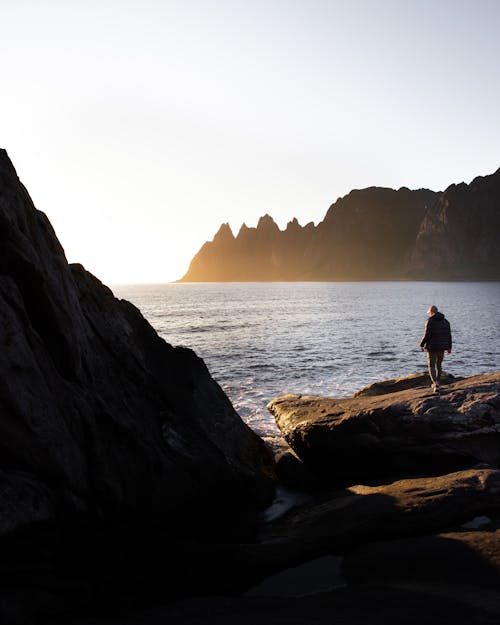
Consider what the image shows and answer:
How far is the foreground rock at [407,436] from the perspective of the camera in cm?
1173

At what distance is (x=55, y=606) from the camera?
589 cm

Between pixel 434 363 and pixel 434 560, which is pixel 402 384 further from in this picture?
pixel 434 560

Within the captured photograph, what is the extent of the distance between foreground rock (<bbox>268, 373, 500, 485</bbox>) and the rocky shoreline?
4 cm

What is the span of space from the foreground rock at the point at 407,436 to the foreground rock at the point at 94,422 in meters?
1.68

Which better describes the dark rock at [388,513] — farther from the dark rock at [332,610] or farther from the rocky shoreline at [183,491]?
the dark rock at [332,610]

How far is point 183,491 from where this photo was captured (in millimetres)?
9570

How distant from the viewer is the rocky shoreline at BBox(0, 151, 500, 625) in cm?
627

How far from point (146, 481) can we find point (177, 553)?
182 cm

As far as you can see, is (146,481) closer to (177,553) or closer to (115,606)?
(177,553)

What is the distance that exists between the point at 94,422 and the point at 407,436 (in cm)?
758

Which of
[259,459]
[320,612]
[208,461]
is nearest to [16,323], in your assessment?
[208,461]

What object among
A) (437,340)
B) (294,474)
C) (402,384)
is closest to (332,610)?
(294,474)

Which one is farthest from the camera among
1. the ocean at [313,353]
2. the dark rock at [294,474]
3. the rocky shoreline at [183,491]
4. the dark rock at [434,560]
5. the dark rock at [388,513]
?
the ocean at [313,353]

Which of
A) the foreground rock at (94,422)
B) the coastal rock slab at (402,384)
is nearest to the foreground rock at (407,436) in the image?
the foreground rock at (94,422)
